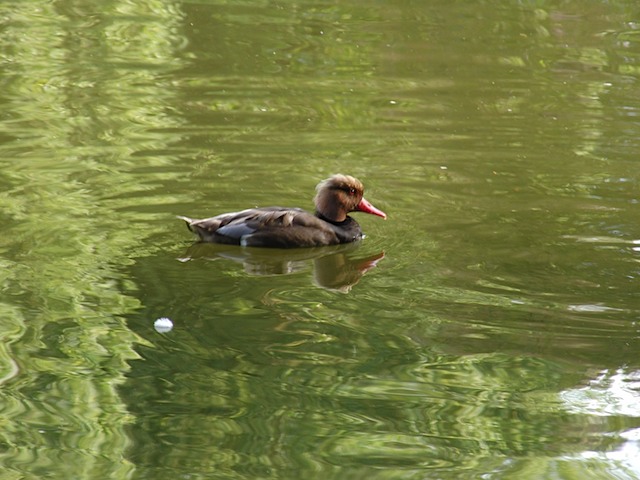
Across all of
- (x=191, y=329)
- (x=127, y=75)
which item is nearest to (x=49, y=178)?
(x=191, y=329)

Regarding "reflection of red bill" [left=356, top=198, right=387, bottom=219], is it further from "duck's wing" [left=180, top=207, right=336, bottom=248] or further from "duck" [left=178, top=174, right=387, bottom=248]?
"duck's wing" [left=180, top=207, right=336, bottom=248]

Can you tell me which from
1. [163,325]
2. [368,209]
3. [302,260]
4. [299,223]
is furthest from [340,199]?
[163,325]

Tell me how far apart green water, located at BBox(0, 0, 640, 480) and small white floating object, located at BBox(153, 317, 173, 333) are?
54mm

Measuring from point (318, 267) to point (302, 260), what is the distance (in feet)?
0.66

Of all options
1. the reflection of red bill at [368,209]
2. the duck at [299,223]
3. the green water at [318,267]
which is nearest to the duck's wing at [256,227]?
the duck at [299,223]

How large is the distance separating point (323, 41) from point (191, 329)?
8.84m

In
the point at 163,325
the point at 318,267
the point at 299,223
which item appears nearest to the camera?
the point at 163,325

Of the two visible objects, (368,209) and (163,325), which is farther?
(368,209)

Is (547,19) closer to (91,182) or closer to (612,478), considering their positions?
(91,182)

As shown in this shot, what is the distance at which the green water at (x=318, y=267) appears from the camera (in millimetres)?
5656

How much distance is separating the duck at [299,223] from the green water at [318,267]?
11cm

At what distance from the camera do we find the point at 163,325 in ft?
22.5

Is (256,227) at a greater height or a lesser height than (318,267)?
greater

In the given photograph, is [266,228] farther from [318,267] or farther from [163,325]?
[163,325]
